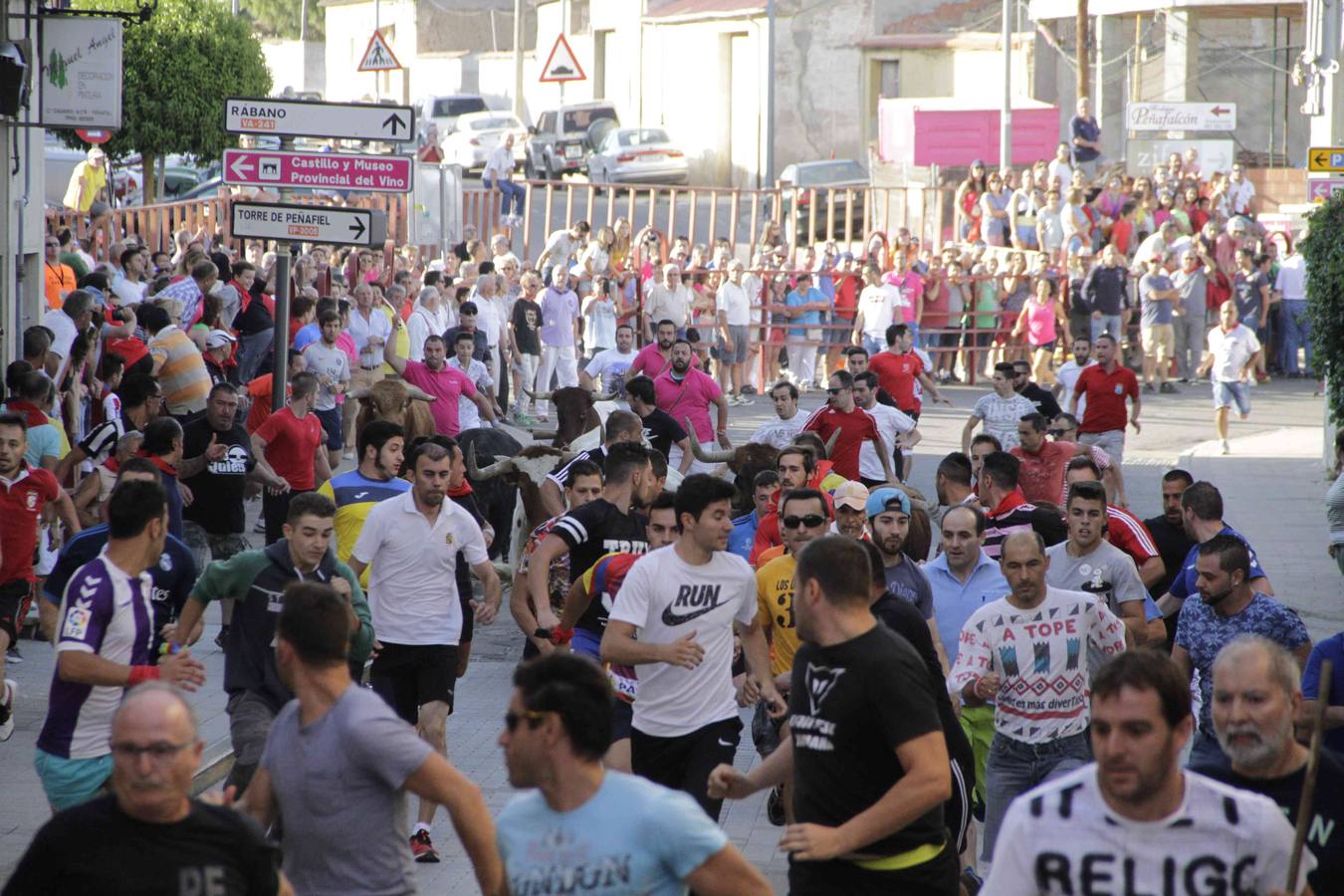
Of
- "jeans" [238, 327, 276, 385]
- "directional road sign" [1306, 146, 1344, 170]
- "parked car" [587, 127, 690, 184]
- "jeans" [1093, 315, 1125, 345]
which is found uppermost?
"parked car" [587, 127, 690, 184]

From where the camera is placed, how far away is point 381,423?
9555 millimetres

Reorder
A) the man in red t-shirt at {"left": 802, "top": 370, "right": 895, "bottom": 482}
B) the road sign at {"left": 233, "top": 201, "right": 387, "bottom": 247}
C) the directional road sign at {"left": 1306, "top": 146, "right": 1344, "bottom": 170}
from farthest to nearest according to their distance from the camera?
the directional road sign at {"left": 1306, "top": 146, "right": 1344, "bottom": 170} < the man in red t-shirt at {"left": 802, "top": 370, "right": 895, "bottom": 482} < the road sign at {"left": 233, "top": 201, "right": 387, "bottom": 247}

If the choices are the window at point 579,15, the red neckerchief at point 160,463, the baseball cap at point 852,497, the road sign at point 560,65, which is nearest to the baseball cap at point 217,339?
the red neckerchief at point 160,463

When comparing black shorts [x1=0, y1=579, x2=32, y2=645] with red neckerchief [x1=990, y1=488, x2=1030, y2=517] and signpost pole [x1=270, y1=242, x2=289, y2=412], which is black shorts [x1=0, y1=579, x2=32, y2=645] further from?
red neckerchief [x1=990, y1=488, x2=1030, y2=517]

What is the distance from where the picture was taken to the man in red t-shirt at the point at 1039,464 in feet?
42.4

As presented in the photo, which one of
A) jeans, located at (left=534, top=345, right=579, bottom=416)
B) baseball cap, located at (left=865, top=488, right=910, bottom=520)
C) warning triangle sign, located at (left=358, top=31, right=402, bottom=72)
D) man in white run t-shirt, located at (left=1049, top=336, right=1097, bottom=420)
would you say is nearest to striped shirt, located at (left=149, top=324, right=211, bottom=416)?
baseball cap, located at (left=865, top=488, right=910, bottom=520)

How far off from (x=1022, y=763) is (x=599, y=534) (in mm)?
2186

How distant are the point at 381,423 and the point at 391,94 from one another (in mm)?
52683

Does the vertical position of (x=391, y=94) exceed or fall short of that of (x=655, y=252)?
it exceeds it

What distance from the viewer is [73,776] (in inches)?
253

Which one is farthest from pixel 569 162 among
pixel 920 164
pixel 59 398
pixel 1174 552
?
pixel 1174 552

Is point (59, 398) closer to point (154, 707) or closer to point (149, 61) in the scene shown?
point (154, 707)

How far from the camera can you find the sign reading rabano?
14.3 m

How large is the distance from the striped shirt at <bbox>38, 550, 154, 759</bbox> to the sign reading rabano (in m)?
8.52
